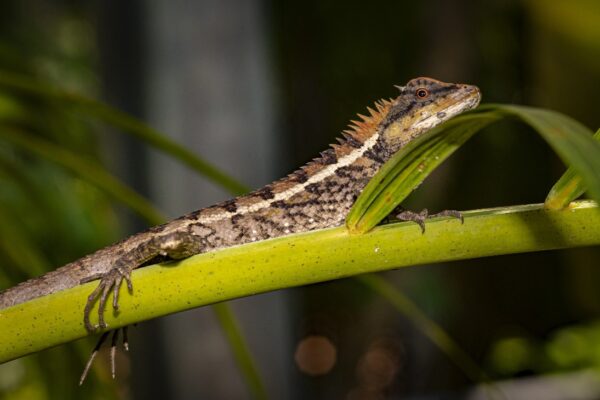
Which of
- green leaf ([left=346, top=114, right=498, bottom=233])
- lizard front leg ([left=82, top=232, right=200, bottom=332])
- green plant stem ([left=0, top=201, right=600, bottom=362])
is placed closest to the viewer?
green leaf ([left=346, top=114, right=498, bottom=233])

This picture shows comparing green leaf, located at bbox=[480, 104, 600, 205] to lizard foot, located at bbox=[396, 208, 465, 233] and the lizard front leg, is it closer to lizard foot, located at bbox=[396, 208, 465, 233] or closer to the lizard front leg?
lizard foot, located at bbox=[396, 208, 465, 233]

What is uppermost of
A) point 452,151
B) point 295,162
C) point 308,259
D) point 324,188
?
point 295,162

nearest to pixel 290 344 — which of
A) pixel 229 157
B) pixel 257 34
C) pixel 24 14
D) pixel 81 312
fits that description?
pixel 229 157

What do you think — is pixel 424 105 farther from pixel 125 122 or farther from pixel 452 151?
pixel 452 151

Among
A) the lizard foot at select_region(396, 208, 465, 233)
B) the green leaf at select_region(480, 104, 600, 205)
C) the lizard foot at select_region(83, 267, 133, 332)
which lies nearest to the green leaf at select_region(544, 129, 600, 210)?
the lizard foot at select_region(396, 208, 465, 233)

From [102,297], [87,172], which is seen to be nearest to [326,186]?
[87,172]

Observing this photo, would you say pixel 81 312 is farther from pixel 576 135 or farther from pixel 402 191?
pixel 576 135

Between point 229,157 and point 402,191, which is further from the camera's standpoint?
point 229,157

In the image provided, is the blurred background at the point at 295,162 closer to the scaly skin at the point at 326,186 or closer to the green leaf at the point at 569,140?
the scaly skin at the point at 326,186
